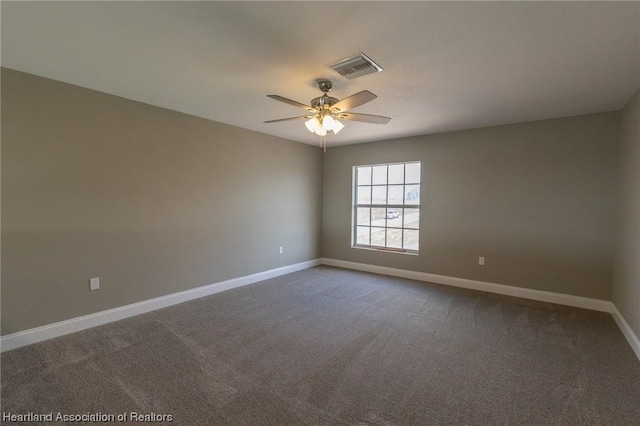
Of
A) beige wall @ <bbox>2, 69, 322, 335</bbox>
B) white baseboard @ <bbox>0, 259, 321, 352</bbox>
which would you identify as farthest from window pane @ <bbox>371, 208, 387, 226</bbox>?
white baseboard @ <bbox>0, 259, 321, 352</bbox>

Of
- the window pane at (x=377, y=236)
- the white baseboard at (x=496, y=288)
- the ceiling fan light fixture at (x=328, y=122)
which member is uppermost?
the ceiling fan light fixture at (x=328, y=122)

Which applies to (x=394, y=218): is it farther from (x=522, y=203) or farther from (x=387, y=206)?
(x=522, y=203)

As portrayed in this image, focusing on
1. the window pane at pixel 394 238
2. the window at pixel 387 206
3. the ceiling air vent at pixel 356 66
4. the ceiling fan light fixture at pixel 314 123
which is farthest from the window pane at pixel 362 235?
the ceiling air vent at pixel 356 66

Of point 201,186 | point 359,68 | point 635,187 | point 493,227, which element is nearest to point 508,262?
point 493,227

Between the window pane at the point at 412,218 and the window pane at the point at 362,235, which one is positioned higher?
the window pane at the point at 412,218

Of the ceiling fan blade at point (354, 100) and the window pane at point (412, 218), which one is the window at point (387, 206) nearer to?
the window pane at point (412, 218)

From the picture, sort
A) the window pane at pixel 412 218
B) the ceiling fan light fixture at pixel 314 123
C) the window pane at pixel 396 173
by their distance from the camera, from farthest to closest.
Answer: the window pane at pixel 396 173 → the window pane at pixel 412 218 → the ceiling fan light fixture at pixel 314 123

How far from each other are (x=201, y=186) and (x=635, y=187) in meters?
4.77

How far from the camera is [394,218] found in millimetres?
5289

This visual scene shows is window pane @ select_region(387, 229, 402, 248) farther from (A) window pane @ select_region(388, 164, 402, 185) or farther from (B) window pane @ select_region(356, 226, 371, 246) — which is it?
(A) window pane @ select_region(388, 164, 402, 185)

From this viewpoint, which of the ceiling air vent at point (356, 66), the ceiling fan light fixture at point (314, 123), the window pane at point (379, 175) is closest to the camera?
the ceiling air vent at point (356, 66)

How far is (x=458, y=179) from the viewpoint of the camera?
178 inches

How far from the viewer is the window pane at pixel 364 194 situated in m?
5.61

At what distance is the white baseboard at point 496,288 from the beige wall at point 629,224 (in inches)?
10.5
